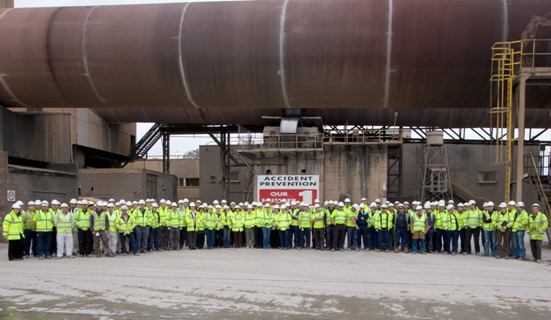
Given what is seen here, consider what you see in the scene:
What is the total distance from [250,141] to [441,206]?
13.7 metres

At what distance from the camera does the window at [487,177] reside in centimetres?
3162

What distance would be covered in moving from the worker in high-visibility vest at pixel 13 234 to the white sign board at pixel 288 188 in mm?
14506

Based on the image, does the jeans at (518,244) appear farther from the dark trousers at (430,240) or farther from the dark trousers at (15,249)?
the dark trousers at (15,249)

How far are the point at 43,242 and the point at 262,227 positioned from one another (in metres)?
6.46

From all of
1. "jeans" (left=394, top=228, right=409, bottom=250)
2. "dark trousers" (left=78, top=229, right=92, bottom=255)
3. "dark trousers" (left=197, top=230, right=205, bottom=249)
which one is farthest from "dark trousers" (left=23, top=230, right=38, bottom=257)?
"jeans" (left=394, top=228, right=409, bottom=250)

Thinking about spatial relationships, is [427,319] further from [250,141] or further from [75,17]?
[250,141]

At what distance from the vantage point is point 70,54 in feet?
57.1

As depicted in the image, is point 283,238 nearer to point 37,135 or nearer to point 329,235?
point 329,235

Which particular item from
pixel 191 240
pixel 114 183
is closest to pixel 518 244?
pixel 191 240

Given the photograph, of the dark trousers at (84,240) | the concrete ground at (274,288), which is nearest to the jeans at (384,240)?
the concrete ground at (274,288)

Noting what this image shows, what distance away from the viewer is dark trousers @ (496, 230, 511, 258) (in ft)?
43.7

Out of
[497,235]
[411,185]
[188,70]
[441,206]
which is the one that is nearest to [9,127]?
[188,70]

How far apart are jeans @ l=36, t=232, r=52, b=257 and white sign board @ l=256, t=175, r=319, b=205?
1387 cm

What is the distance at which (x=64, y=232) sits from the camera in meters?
13.0
